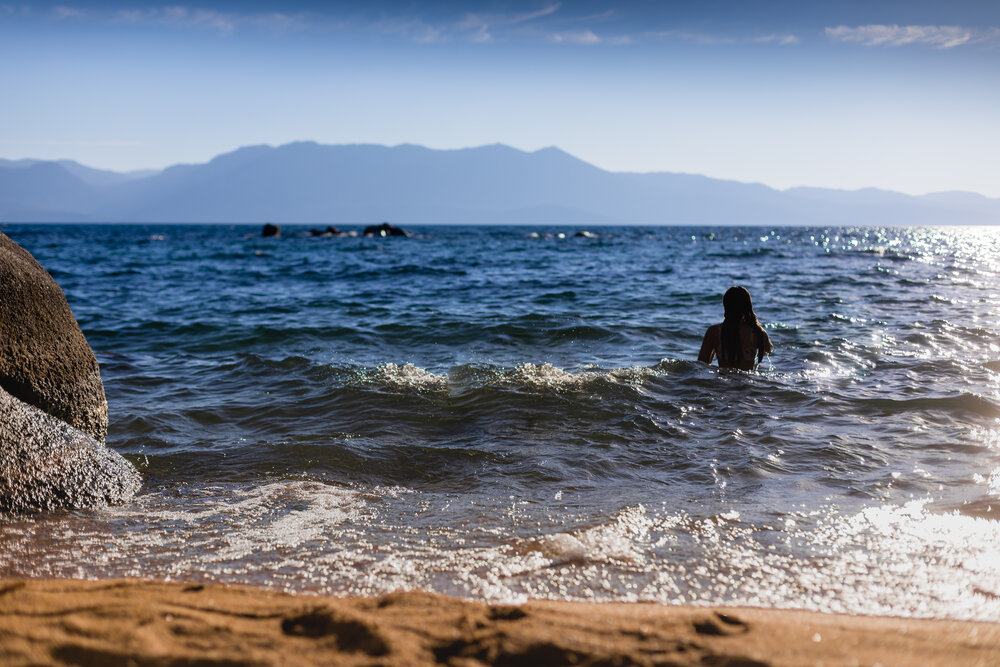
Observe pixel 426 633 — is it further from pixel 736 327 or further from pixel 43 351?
pixel 736 327

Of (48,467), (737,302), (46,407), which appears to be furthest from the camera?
(737,302)

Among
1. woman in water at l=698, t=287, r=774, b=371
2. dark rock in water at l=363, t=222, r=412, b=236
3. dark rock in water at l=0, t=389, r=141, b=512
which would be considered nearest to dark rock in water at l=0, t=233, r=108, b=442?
dark rock in water at l=0, t=389, r=141, b=512

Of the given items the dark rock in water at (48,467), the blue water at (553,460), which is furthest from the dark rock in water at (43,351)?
the blue water at (553,460)

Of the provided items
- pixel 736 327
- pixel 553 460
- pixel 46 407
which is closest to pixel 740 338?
pixel 736 327

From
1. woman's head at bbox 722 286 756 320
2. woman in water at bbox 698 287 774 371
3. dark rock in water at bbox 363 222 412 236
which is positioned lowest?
woman in water at bbox 698 287 774 371

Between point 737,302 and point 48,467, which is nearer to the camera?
point 48,467

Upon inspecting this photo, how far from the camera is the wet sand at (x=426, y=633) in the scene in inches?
92.1

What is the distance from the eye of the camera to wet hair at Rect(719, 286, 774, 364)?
828 cm

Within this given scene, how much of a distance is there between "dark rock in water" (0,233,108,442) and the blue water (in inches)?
25.9

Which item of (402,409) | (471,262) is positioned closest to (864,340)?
(402,409)

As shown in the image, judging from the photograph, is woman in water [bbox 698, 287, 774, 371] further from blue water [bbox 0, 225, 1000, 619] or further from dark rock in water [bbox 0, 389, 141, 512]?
dark rock in water [bbox 0, 389, 141, 512]

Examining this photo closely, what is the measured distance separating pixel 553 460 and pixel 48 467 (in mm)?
3337

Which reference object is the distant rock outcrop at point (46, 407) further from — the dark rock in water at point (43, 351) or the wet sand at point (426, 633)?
the wet sand at point (426, 633)

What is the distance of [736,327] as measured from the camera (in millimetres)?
8352
